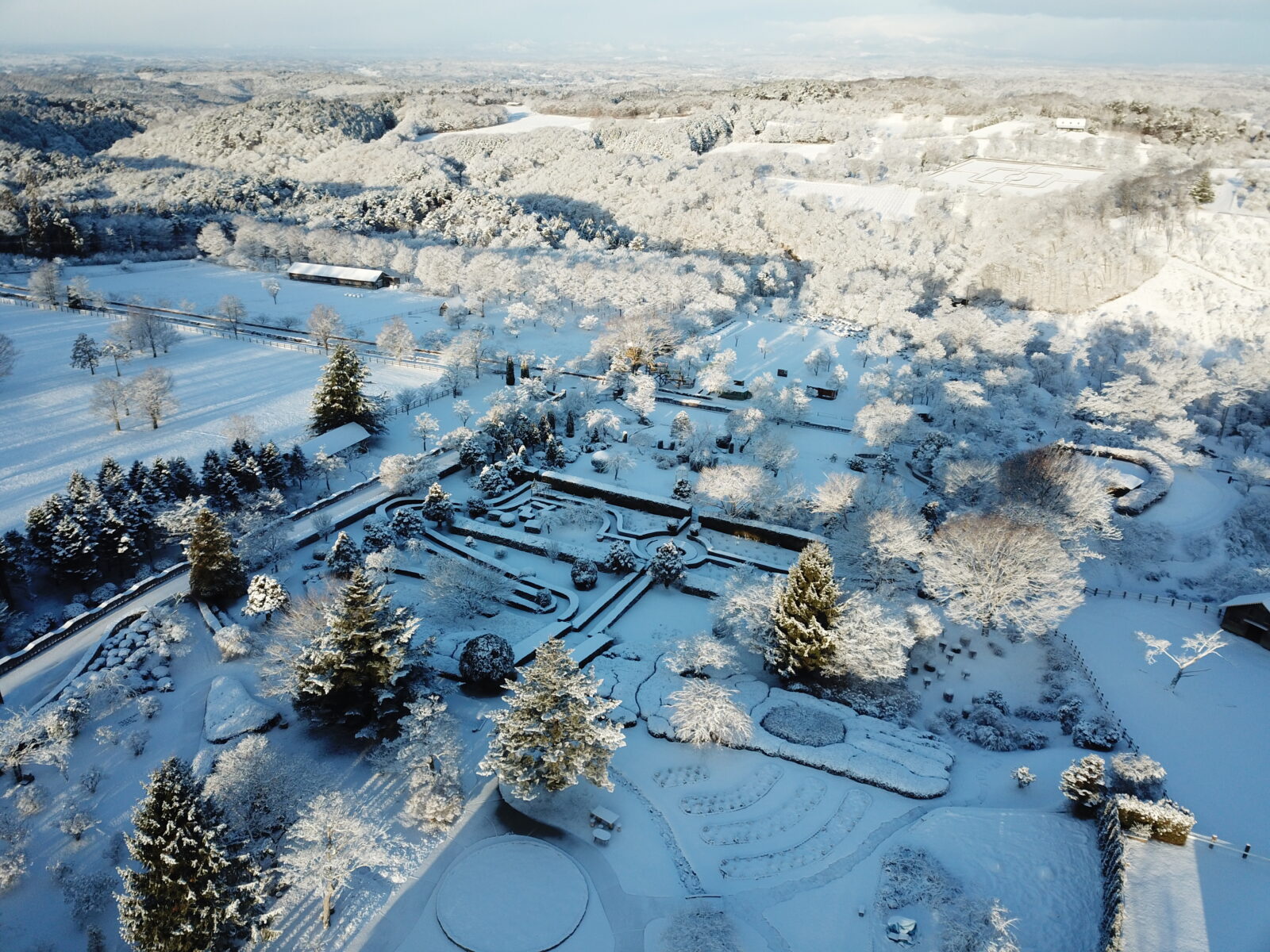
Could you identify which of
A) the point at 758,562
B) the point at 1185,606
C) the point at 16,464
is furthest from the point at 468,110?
the point at 1185,606

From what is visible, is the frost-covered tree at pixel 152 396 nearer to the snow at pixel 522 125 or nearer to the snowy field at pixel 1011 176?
the snowy field at pixel 1011 176

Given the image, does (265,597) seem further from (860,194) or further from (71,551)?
(860,194)

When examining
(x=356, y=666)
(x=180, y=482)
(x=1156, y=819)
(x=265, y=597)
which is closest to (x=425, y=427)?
(x=180, y=482)

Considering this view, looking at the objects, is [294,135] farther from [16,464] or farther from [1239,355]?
[1239,355]

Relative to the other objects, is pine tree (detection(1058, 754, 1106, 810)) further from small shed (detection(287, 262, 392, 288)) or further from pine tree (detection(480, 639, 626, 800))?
small shed (detection(287, 262, 392, 288))

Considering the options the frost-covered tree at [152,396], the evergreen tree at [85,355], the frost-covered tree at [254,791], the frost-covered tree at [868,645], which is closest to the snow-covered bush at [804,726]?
the frost-covered tree at [868,645]

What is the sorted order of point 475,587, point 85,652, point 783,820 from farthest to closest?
point 475,587
point 85,652
point 783,820
